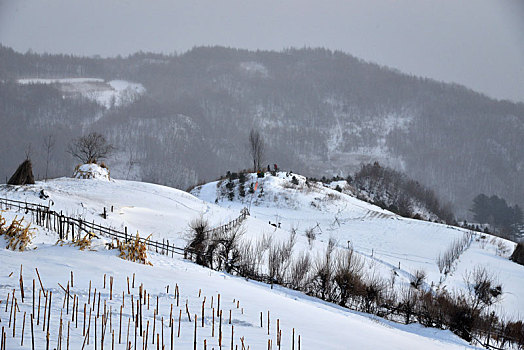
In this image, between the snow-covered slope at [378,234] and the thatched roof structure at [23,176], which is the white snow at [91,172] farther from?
the snow-covered slope at [378,234]

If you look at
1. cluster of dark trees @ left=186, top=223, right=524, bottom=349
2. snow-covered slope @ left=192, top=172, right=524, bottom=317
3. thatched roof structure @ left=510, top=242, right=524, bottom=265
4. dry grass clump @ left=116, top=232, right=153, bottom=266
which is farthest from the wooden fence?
thatched roof structure @ left=510, top=242, right=524, bottom=265

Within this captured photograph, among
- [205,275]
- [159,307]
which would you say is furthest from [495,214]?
[159,307]

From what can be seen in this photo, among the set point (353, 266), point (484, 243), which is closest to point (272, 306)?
point (353, 266)

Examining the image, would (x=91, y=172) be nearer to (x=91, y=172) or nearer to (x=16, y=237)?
(x=91, y=172)

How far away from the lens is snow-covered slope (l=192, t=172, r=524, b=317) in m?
30.1

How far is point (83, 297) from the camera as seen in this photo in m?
8.23

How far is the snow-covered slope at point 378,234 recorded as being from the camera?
30.1 m

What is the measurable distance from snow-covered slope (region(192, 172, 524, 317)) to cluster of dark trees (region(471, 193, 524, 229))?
63.2 metres

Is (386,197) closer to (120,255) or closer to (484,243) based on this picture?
(484,243)

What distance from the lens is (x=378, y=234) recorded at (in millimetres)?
41938

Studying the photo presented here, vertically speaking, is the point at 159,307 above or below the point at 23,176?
above

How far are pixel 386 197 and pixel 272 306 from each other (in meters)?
86.0

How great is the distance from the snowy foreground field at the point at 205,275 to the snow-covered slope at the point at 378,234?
0.14m

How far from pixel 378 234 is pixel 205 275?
32.2 meters
